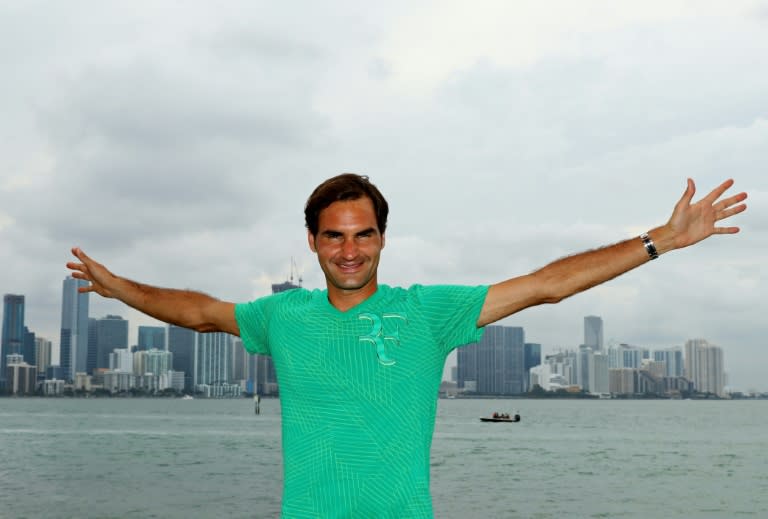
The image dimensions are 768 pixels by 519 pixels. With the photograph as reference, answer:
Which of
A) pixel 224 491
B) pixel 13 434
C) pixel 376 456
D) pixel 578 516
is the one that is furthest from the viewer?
pixel 13 434

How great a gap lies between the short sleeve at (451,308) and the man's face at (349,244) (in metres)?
0.28

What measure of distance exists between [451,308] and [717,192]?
1.43 m

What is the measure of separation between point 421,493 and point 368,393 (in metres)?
0.47

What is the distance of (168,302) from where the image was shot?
479 centimetres

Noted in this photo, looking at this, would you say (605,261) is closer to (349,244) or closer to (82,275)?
(349,244)

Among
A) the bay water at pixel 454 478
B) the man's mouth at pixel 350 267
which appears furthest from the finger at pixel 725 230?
the bay water at pixel 454 478

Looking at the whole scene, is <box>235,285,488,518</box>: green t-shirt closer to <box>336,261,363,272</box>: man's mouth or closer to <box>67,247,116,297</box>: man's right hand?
<box>336,261,363,272</box>: man's mouth

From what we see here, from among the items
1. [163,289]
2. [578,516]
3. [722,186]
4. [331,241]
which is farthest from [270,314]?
[578,516]

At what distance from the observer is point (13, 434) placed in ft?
352

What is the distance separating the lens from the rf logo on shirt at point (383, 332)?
3.92 metres

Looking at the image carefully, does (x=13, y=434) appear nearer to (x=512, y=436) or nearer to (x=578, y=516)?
(x=512, y=436)

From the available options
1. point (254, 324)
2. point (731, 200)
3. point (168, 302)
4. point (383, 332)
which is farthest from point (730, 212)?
point (168, 302)

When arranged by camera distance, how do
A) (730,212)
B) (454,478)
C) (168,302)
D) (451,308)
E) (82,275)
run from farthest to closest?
(454,478), (82,275), (168,302), (730,212), (451,308)

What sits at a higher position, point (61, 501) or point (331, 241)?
point (331, 241)
